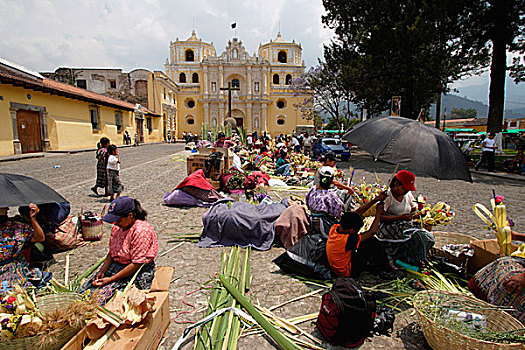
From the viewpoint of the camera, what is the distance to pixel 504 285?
2.77m

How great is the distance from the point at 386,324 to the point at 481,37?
1940 centimetres

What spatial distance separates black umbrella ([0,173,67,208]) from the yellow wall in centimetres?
1764

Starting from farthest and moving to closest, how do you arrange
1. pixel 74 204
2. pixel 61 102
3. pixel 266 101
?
pixel 266 101, pixel 61 102, pixel 74 204

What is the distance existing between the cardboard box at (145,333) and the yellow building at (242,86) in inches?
2014

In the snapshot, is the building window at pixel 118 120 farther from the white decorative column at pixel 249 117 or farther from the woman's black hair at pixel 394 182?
the woman's black hair at pixel 394 182

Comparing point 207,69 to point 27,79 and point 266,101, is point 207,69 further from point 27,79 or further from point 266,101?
point 27,79

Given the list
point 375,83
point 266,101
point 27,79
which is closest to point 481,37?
point 375,83

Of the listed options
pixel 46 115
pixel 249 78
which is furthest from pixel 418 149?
pixel 249 78

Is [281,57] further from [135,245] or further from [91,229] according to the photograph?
[135,245]

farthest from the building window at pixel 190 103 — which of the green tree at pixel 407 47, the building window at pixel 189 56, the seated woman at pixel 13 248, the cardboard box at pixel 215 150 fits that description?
the seated woman at pixel 13 248

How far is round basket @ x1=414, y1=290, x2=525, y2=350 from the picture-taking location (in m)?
2.27

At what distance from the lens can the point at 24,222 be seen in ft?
10.6

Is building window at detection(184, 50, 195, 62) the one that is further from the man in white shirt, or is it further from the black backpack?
the black backpack

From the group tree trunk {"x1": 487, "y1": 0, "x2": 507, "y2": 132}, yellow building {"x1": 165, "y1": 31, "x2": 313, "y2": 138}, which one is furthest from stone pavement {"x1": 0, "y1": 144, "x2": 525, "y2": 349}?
yellow building {"x1": 165, "y1": 31, "x2": 313, "y2": 138}
